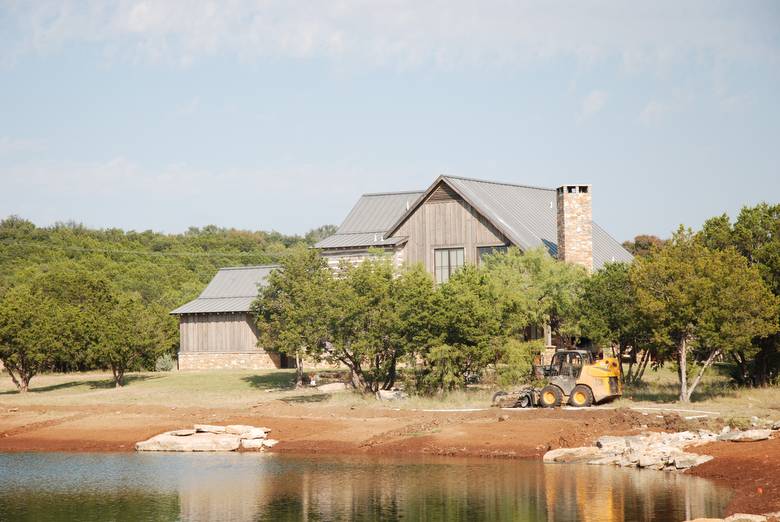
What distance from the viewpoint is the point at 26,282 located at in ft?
282

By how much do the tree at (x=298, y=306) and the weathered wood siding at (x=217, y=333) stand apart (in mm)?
2971

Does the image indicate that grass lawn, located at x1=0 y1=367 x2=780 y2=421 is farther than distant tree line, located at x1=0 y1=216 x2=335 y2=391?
No

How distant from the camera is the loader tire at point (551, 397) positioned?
120ft

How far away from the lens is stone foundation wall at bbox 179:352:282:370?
61.0m

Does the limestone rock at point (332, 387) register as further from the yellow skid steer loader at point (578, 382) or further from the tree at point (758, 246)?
the tree at point (758, 246)

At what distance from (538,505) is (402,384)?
2196 centimetres

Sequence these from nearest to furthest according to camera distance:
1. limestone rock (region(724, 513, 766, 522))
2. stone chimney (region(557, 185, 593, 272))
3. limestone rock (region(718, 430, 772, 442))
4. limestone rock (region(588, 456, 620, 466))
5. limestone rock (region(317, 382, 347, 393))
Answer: limestone rock (region(724, 513, 766, 522))
limestone rock (region(718, 430, 772, 442))
limestone rock (region(588, 456, 620, 466))
limestone rock (region(317, 382, 347, 393))
stone chimney (region(557, 185, 593, 272))

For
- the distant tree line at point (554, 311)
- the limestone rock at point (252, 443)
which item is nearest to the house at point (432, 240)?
the distant tree line at point (554, 311)

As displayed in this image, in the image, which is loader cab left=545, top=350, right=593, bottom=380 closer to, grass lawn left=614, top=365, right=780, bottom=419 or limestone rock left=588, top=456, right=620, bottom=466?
grass lawn left=614, top=365, right=780, bottom=419

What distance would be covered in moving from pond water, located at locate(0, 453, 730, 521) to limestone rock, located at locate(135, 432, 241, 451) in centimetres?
238

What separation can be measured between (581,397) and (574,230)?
53.3 ft

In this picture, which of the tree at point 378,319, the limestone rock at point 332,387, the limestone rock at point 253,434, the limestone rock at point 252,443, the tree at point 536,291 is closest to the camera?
the limestone rock at point 252,443

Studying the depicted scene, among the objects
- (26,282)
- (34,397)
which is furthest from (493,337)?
(26,282)

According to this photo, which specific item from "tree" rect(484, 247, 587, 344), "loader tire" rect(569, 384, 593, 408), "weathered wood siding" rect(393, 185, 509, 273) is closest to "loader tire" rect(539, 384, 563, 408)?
"loader tire" rect(569, 384, 593, 408)
